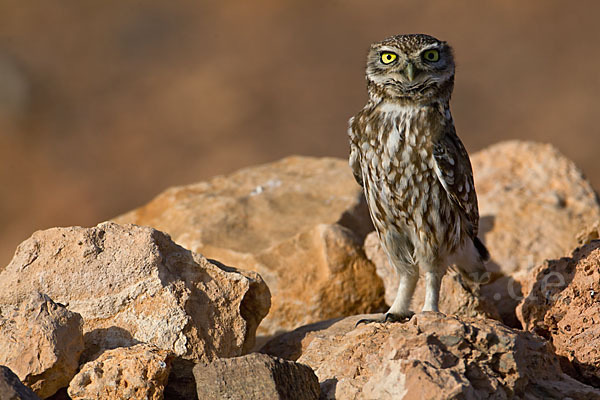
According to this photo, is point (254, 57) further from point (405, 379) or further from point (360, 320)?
point (405, 379)

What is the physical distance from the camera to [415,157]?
15.3ft

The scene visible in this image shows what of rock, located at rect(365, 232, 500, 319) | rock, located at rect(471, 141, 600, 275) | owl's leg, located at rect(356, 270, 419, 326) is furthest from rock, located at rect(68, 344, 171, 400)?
rock, located at rect(471, 141, 600, 275)

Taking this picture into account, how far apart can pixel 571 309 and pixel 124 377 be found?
8.30 feet

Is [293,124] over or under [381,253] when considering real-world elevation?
over

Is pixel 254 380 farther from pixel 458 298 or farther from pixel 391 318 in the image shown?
pixel 458 298

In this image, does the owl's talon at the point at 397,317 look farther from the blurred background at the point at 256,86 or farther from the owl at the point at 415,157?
the blurred background at the point at 256,86

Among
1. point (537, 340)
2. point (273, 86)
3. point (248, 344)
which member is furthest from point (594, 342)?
point (273, 86)

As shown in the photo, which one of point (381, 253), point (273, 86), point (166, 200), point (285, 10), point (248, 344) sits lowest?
point (248, 344)

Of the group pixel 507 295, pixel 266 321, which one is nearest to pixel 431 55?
pixel 507 295

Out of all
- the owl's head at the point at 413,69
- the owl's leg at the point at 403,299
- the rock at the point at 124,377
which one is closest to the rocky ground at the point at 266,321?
the rock at the point at 124,377

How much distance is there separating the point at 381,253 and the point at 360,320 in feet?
3.61

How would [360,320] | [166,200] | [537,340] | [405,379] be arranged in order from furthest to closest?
1. [166,200]
2. [360,320]
3. [537,340]
4. [405,379]

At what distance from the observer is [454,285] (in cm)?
531

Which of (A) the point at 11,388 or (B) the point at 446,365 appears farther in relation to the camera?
(B) the point at 446,365
